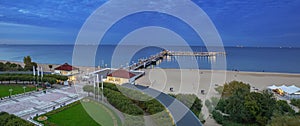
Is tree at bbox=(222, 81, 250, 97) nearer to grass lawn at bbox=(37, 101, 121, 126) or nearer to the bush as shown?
grass lawn at bbox=(37, 101, 121, 126)

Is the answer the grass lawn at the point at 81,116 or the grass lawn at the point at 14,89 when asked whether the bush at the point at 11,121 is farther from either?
the grass lawn at the point at 14,89

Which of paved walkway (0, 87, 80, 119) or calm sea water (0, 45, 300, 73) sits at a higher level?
calm sea water (0, 45, 300, 73)

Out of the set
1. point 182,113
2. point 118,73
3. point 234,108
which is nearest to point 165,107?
point 182,113

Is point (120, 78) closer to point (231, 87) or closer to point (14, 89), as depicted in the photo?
point (14, 89)

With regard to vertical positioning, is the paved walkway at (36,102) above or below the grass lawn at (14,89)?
below

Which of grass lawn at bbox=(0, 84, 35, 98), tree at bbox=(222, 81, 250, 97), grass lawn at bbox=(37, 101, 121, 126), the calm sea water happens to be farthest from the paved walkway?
the calm sea water

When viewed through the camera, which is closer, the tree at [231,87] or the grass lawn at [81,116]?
the grass lawn at [81,116]

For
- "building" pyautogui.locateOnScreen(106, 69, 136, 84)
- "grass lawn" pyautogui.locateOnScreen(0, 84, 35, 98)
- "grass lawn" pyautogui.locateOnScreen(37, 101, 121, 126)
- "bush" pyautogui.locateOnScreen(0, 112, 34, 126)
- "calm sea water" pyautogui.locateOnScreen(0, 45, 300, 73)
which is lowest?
"grass lawn" pyautogui.locateOnScreen(37, 101, 121, 126)

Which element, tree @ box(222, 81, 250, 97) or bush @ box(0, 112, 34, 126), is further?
tree @ box(222, 81, 250, 97)

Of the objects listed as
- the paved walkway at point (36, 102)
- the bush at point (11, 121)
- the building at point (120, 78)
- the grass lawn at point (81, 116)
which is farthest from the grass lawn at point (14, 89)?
the bush at point (11, 121)
